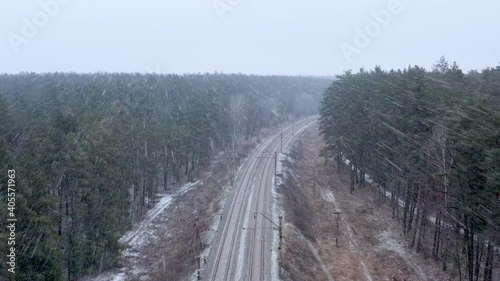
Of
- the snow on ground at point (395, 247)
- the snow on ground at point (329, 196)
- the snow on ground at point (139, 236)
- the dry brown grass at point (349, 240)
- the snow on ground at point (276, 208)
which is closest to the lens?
the snow on ground at point (276, 208)

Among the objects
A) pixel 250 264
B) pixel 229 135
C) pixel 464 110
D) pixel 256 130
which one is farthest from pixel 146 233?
pixel 256 130

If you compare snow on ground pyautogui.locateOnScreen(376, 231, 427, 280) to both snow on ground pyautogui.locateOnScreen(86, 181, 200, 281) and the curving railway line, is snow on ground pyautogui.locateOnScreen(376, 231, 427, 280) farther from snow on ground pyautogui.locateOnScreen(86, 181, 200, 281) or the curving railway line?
snow on ground pyautogui.locateOnScreen(86, 181, 200, 281)

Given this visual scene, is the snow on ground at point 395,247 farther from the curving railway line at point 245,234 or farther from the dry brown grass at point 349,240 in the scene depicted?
the curving railway line at point 245,234

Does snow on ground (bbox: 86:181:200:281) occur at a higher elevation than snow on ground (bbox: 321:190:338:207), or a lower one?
lower

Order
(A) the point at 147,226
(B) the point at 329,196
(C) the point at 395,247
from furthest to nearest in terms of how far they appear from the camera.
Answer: (B) the point at 329,196, (A) the point at 147,226, (C) the point at 395,247

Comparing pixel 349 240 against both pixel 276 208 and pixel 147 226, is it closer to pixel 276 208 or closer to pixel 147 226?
pixel 276 208

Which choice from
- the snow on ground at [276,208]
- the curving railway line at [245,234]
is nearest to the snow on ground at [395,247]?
the snow on ground at [276,208]

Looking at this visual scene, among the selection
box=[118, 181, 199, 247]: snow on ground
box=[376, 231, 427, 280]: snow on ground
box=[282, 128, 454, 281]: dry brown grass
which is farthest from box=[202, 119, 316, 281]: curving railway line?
box=[376, 231, 427, 280]: snow on ground

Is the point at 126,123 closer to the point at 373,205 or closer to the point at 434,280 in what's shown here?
the point at 373,205

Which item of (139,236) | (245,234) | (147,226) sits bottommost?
(139,236)

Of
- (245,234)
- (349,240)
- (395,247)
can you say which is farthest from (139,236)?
(395,247)

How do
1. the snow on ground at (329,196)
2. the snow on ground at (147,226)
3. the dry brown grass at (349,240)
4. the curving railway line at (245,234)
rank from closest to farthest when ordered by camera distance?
the curving railway line at (245,234)
the dry brown grass at (349,240)
the snow on ground at (147,226)
the snow on ground at (329,196)

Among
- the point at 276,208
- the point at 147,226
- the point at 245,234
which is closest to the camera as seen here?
the point at 245,234
